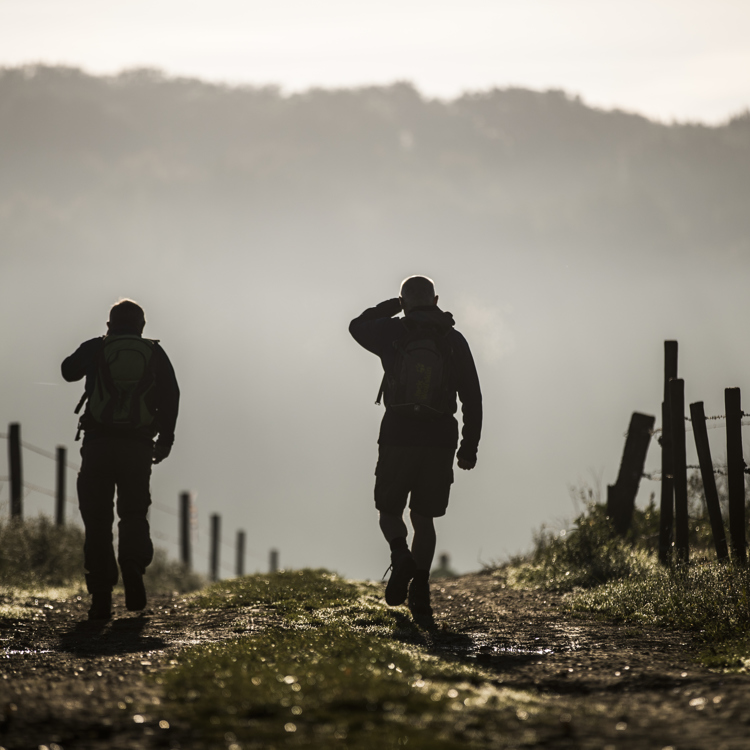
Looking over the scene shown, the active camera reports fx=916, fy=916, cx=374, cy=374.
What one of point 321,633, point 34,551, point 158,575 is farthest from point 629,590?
point 158,575

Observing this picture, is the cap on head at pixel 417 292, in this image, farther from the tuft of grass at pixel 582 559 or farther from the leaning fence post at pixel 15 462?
the leaning fence post at pixel 15 462

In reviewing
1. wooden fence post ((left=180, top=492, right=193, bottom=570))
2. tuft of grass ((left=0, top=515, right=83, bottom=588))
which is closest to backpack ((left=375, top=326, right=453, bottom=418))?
Result: tuft of grass ((left=0, top=515, right=83, bottom=588))

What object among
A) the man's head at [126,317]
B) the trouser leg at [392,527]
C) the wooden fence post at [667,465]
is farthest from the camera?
the wooden fence post at [667,465]

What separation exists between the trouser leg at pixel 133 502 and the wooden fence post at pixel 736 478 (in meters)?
4.42

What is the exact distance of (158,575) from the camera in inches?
676

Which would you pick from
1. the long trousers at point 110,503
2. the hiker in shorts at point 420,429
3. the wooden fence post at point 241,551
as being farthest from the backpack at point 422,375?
the wooden fence post at point 241,551

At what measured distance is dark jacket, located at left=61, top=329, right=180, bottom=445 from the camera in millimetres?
6973

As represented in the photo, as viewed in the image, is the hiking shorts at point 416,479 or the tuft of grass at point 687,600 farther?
the hiking shorts at point 416,479

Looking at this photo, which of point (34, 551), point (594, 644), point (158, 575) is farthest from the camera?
point (158, 575)

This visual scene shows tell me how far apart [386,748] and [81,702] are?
1281mm

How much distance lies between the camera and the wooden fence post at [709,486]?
7.34 m

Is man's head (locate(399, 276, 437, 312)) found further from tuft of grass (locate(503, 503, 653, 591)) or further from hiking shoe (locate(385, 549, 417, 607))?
tuft of grass (locate(503, 503, 653, 591))

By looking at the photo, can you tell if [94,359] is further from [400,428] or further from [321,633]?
[321,633]

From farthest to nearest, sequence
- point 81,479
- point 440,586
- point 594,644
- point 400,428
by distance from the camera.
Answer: point 440,586, point 81,479, point 400,428, point 594,644
